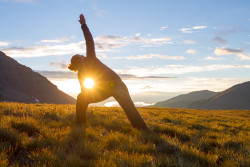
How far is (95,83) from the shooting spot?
580 centimetres

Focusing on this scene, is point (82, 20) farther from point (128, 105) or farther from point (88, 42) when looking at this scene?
point (128, 105)

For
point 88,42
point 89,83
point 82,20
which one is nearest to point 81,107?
point 89,83

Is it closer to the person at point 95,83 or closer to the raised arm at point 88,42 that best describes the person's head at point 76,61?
the person at point 95,83

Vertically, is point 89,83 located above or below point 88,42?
below

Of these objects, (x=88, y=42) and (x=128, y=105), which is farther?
(x=128, y=105)

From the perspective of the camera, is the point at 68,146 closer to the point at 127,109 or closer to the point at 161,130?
the point at 127,109

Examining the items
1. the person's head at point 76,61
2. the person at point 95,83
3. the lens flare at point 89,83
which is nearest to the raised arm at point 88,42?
the person at point 95,83

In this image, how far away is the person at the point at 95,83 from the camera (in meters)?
5.74

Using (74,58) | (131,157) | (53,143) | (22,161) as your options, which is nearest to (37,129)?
(53,143)

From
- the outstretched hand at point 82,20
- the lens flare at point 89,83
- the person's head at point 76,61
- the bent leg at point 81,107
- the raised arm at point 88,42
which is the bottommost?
the bent leg at point 81,107

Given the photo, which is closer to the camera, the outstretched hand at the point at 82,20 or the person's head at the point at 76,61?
the person's head at the point at 76,61

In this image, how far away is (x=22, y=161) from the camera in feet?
10.2

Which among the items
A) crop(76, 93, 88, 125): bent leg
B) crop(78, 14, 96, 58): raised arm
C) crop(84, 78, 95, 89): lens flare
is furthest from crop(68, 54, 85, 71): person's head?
crop(76, 93, 88, 125): bent leg

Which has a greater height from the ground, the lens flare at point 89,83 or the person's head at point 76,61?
the person's head at point 76,61
